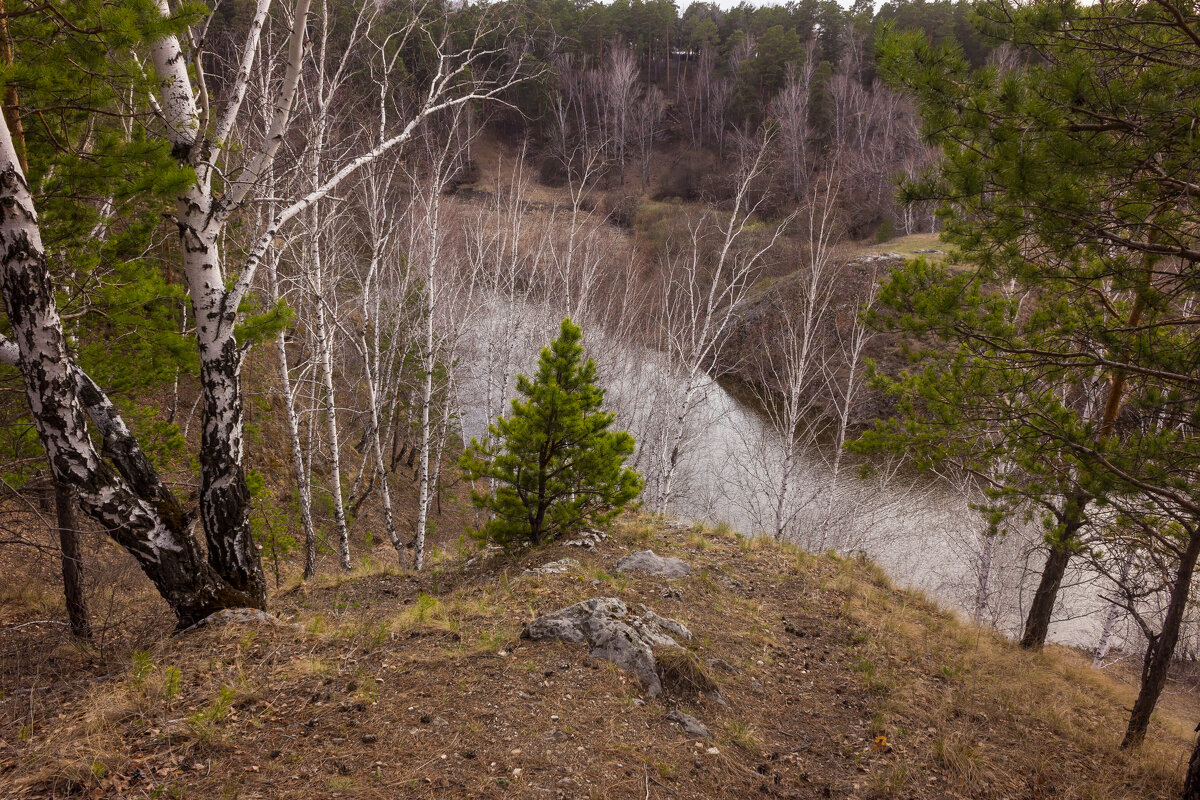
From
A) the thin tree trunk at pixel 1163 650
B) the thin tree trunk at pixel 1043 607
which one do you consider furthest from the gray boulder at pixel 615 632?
the thin tree trunk at pixel 1043 607

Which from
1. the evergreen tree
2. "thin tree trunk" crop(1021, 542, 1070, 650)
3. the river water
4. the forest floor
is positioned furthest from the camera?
the river water

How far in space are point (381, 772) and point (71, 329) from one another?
4.67 m

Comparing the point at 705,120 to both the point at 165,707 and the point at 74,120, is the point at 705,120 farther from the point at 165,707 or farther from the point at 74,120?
the point at 165,707

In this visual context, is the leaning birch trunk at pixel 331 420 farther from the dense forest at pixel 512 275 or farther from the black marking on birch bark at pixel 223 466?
the black marking on birch bark at pixel 223 466

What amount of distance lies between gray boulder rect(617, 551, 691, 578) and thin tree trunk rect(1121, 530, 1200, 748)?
154 inches

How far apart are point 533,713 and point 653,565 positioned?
3.19 m

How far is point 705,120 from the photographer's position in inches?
1612

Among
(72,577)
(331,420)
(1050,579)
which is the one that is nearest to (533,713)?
(72,577)

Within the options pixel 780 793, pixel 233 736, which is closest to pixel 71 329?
pixel 233 736

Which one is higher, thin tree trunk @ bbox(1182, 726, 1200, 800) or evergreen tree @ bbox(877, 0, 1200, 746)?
evergreen tree @ bbox(877, 0, 1200, 746)

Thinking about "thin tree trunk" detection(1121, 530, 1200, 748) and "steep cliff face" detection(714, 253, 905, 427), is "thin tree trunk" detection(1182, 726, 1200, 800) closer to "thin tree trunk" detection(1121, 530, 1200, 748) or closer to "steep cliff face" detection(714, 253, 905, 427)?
"thin tree trunk" detection(1121, 530, 1200, 748)

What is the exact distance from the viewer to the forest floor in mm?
2871

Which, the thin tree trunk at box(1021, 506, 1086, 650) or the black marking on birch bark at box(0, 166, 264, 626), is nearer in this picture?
the black marking on birch bark at box(0, 166, 264, 626)

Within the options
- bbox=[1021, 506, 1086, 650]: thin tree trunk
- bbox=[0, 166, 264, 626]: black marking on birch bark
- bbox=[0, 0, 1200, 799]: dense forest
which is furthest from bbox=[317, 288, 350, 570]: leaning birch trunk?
bbox=[1021, 506, 1086, 650]: thin tree trunk
